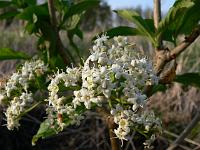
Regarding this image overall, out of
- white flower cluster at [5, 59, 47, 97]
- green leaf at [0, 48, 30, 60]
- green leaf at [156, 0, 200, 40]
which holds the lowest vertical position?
white flower cluster at [5, 59, 47, 97]

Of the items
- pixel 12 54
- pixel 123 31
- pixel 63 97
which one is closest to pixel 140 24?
pixel 123 31

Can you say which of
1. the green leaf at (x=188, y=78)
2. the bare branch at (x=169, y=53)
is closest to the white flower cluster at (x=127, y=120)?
the bare branch at (x=169, y=53)

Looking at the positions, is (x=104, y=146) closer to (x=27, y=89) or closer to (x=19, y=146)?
(x=19, y=146)

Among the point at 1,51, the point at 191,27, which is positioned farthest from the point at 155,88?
the point at 1,51

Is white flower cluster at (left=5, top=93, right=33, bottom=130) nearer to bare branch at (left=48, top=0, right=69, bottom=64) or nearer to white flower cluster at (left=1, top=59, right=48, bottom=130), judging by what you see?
white flower cluster at (left=1, top=59, right=48, bottom=130)

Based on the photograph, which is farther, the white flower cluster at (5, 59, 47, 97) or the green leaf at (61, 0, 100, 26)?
the green leaf at (61, 0, 100, 26)

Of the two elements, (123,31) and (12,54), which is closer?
(123,31)

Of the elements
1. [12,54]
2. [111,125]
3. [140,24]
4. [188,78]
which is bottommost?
[111,125]

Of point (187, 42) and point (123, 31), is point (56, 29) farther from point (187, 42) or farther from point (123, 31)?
point (187, 42)

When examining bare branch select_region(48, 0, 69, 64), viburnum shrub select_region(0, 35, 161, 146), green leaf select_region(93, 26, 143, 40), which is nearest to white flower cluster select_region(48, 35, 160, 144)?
viburnum shrub select_region(0, 35, 161, 146)
